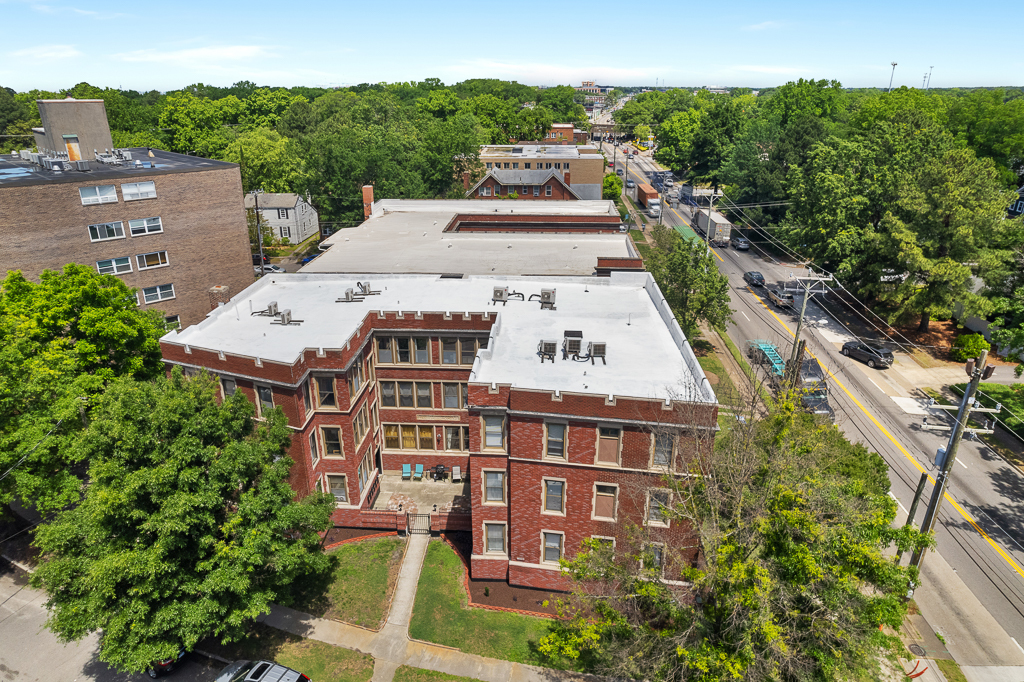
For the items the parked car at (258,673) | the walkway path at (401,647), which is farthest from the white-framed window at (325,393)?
the parked car at (258,673)

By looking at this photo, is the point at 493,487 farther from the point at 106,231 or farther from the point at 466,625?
the point at 106,231

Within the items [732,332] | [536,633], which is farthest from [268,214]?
[536,633]

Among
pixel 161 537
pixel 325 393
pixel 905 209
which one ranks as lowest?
pixel 161 537

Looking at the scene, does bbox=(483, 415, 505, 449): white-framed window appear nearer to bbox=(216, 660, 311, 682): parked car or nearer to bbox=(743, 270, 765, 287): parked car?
bbox=(216, 660, 311, 682): parked car

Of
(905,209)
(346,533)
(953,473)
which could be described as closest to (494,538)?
(346,533)

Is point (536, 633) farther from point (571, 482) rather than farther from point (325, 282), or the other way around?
point (325, 282)

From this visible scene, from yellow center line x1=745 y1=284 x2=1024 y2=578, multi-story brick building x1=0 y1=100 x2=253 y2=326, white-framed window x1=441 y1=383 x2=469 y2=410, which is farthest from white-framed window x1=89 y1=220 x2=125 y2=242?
yellow center line x1=745 y1=284 x2=1024 y2=578
